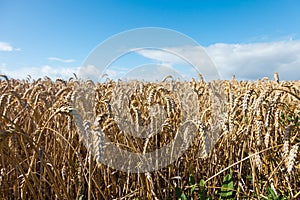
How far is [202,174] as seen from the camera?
162 centimetres

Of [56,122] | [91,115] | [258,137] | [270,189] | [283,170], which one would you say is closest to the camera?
[258,137]

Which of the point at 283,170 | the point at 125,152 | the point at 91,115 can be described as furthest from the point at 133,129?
the point at 283,170

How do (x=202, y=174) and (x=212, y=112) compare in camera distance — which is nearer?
(x=202, y=174)

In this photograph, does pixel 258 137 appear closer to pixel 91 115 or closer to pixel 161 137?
pixel 161 137

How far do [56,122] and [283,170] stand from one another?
1194 mm

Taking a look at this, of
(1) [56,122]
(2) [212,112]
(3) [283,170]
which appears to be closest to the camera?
(3) [283,170]

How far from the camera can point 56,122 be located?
5.30 ft

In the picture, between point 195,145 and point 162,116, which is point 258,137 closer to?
point 195,145

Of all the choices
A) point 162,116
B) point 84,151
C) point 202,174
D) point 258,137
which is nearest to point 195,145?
point 202,174

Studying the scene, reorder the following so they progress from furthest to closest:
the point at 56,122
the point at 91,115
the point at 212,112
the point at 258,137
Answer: the point at 212,112, the point at 91,115, the point at 56,122, the point at 258,137

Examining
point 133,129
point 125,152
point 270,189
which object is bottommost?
point 270,189

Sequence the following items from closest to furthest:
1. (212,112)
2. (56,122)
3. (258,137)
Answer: (258,137) → (56,122) → (212,112)

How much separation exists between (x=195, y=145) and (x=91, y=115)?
62cm

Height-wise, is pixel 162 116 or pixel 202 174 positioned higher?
pixel 162 116
